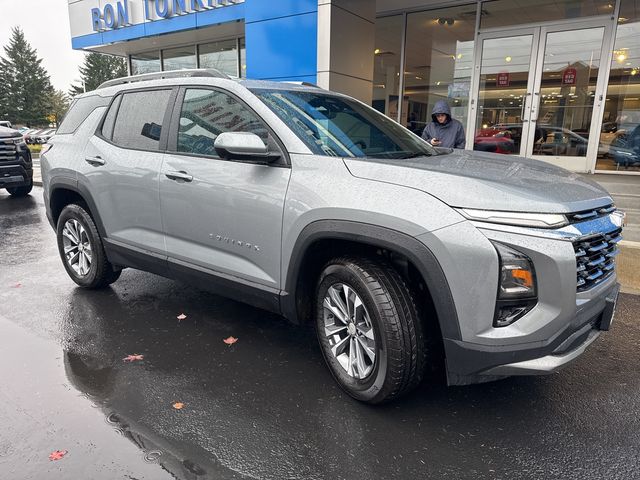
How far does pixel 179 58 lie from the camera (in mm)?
15977

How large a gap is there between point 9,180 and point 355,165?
10510mm

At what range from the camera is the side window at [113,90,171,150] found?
147 inches

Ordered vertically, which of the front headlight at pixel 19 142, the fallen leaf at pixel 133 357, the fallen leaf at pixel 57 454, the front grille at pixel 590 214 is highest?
the front grille at pixel 590 214

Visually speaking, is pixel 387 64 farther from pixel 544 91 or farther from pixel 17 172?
pixel 17 172

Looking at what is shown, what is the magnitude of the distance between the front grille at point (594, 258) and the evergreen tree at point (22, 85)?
257 ft

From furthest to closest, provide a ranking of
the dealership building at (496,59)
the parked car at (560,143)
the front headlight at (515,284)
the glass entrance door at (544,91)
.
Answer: the parked car at (560,143) → the glass entrance door at (544,91) → the dealership building at (496,59) → the front headlight at (515,284)

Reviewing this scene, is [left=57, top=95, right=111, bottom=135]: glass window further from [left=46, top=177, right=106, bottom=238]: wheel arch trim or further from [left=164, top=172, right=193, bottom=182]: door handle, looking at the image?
[left=164, top=172, right=193, bottom=182]: door handle

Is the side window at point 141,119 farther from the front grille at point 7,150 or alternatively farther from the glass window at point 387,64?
the glass window at point 387,64

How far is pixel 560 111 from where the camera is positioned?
912cm

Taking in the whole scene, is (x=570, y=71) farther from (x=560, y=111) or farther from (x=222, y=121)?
(x=222, y=121)

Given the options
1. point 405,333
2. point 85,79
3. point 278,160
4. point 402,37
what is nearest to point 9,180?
point 402,37

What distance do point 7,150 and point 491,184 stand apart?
11.2m

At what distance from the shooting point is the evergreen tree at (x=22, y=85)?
67.4 m

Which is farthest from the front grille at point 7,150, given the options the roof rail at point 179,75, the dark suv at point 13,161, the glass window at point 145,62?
the roof rail at point 179,75
